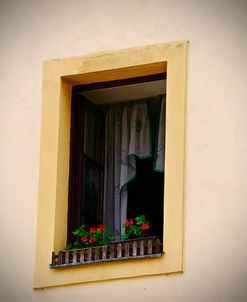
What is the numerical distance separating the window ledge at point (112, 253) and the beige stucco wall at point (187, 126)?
8.2 inches

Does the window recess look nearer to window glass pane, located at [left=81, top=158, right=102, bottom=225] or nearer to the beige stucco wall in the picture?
window glass pane, located at [left=81, top=158, right=102, bottom=225]

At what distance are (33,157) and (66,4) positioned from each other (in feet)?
4.78

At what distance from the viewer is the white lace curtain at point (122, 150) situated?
15125mm

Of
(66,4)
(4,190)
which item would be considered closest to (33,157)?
(4,190)

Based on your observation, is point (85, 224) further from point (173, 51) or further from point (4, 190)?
point (173, 51)

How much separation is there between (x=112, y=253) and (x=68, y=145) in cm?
127

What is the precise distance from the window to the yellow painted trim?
135mm

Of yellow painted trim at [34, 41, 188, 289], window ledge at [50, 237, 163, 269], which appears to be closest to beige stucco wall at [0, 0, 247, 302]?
yellow painted trim at [34, 41, 188, 289]

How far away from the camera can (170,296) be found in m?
13.8

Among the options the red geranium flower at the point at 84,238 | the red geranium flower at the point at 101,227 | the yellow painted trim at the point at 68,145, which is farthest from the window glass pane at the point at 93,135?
the red geranium flower at the point at 84,238

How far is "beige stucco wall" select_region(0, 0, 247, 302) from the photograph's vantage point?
542 inches

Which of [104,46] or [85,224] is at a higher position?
[104,46]

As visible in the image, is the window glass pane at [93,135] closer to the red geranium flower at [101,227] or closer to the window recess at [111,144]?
the window recess at [111,144]

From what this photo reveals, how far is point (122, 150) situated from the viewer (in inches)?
603
